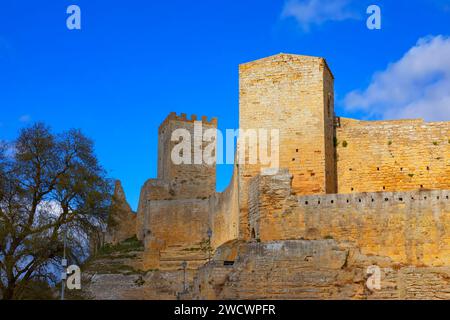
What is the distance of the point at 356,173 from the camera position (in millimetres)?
25391

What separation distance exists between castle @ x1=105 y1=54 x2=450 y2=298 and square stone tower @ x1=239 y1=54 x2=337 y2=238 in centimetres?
3

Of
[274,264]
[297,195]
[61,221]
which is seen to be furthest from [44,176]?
[297,195]

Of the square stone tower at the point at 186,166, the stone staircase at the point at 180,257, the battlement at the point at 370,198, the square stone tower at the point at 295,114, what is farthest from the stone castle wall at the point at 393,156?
the square stone tower at the point at 186,166

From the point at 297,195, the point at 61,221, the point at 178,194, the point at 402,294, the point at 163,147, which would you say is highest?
the point at 163,147

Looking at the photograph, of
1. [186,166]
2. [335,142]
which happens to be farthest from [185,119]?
[335,142]

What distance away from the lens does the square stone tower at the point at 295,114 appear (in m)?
24.6

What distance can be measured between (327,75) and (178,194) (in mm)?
18202

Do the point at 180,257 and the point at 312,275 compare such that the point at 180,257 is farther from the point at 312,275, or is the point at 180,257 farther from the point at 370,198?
the point at 312,275

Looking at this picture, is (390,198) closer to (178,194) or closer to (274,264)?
(274,264)

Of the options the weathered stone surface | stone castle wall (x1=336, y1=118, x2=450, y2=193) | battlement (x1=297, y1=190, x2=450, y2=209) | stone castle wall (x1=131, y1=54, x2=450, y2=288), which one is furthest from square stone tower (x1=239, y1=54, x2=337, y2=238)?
the weathered stone surface

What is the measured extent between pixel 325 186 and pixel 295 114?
2.47 metres

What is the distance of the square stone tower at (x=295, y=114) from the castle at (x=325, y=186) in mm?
32

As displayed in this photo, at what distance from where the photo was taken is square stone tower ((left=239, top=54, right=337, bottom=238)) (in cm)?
2464

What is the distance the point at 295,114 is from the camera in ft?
81.8
